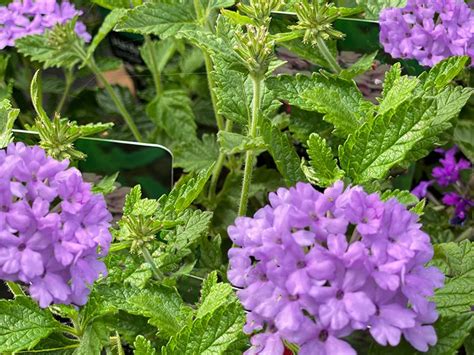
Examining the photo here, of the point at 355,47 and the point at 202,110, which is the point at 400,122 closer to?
the point at 355,47

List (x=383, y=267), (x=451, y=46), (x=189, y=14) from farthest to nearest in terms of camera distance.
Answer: (x=189, y=14) → (x=451, y=46) → (x=383, y=267)

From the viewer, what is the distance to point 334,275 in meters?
0.86

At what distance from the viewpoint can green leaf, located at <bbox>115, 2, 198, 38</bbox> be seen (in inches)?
57.3

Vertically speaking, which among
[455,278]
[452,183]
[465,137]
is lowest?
[452,183]

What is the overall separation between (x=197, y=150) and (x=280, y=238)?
0.83 metres

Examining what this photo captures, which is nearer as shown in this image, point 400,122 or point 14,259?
point 14,259

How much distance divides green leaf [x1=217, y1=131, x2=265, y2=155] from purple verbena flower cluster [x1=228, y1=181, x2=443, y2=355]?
197 millimetres

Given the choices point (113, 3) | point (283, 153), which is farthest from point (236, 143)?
point (113, 3)

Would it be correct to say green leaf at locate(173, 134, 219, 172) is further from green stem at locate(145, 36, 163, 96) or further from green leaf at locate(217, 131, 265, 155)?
green leaf at locate(217, 131, 265, 155)

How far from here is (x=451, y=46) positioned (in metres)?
1.41

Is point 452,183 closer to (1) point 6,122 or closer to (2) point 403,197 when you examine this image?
(2) point 403,197

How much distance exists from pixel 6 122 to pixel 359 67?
548mm

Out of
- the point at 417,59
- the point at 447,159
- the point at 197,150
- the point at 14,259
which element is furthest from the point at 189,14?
the point at 14,259

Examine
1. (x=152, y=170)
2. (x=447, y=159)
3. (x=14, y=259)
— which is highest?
(x=14, y=259)
